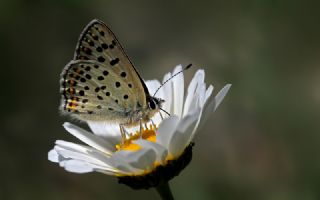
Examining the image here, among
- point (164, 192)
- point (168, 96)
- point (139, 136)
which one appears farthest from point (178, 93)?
point (164, 192)

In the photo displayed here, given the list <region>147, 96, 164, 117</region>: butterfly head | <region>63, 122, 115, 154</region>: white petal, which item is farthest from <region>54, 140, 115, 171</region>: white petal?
<region>147, 96, 164, 117</region>: butterfly head

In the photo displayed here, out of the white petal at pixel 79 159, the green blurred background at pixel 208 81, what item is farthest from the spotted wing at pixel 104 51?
the green blurred background at pixel 208 81

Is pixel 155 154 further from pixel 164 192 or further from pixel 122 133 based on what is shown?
pixel 122 133

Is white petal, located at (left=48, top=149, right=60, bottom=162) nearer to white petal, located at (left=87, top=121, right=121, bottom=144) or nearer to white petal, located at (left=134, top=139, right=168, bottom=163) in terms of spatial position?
white petal, located at (left=87, top=121, right=121, bottom=144)

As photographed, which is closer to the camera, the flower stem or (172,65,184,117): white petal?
the flower stem

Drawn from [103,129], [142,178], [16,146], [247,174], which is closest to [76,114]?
[103,129]

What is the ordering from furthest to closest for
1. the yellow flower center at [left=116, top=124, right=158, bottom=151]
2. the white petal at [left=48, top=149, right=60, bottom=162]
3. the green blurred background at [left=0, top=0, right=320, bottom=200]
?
the green blurred background at [left=0, top=0, right=320, bottom=200] → the yellow flower center at [left=116, top=124, right=158, bottom=151] → the white petal at [left=48, top=149, right=60, bottom=162]
